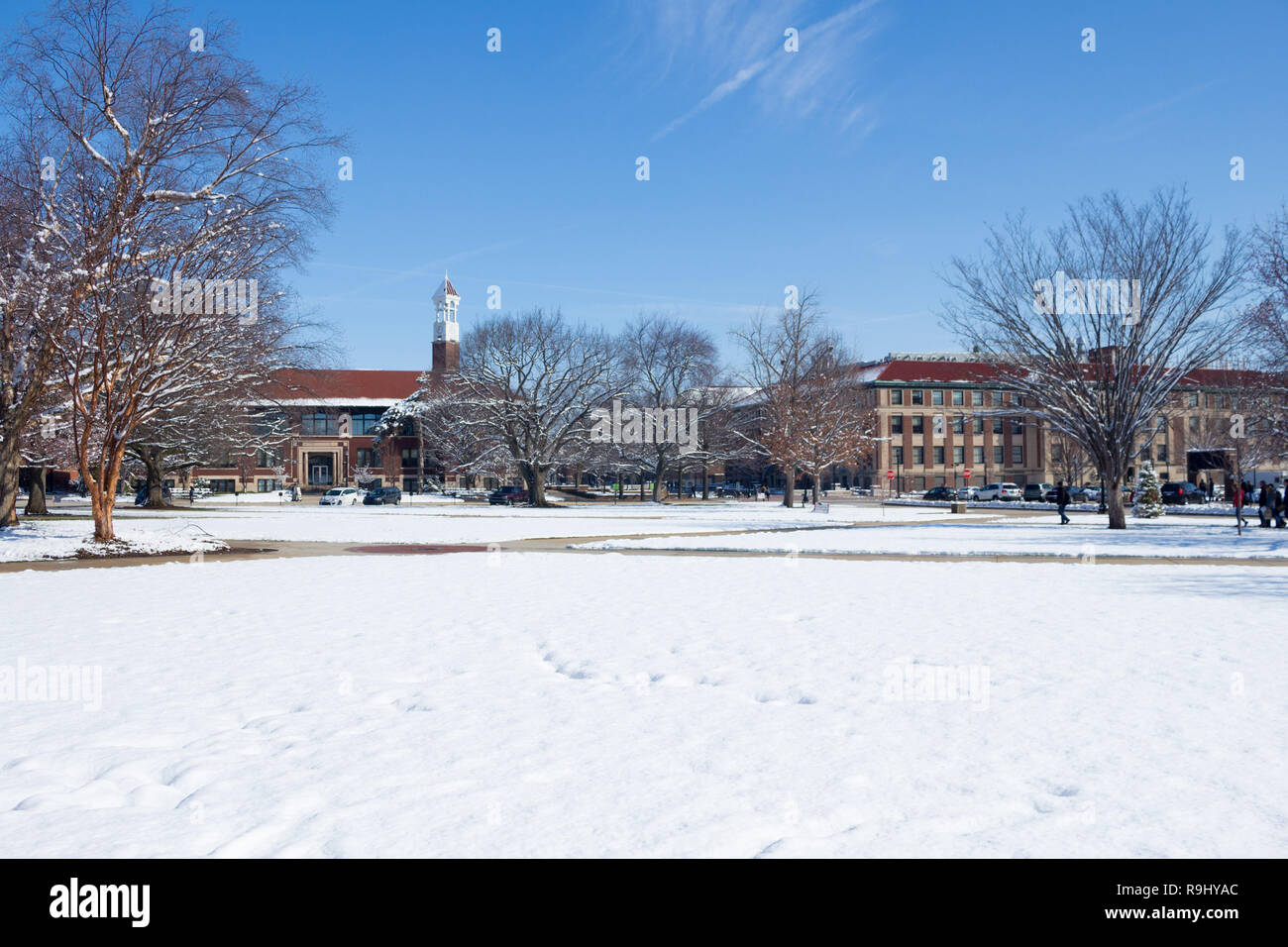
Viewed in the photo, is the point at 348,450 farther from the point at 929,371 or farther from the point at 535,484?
the point at 929,371

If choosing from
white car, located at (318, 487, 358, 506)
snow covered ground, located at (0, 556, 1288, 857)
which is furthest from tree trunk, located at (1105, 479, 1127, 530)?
white car, located at (318, 487, 358, 506)

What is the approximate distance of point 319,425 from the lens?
116 meters

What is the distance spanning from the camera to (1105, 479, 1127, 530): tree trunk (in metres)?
31.4

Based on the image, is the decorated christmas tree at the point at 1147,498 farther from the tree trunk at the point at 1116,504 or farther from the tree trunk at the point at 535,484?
the tree trunk at the point at 535,484

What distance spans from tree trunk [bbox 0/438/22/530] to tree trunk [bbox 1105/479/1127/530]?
114ft

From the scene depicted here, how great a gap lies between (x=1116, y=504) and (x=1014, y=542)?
9193 mm

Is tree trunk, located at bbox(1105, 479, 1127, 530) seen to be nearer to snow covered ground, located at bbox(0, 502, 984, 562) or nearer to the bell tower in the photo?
snow covered ground, located at bbox(0, 502, 984, 562)

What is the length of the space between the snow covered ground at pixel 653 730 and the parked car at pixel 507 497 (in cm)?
5597

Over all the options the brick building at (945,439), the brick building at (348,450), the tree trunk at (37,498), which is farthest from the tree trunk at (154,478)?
the brick building at (945,439)

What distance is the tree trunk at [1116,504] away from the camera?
31375 millimetres

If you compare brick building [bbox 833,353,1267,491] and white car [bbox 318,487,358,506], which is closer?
white car [bbox 318,487,358,506]

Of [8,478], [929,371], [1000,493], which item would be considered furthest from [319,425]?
[8,478]

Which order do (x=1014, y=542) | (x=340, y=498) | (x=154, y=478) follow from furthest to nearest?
1. (x=340, y=498)
2. (x=154, y=478)
3. (x=1014, y=542)
